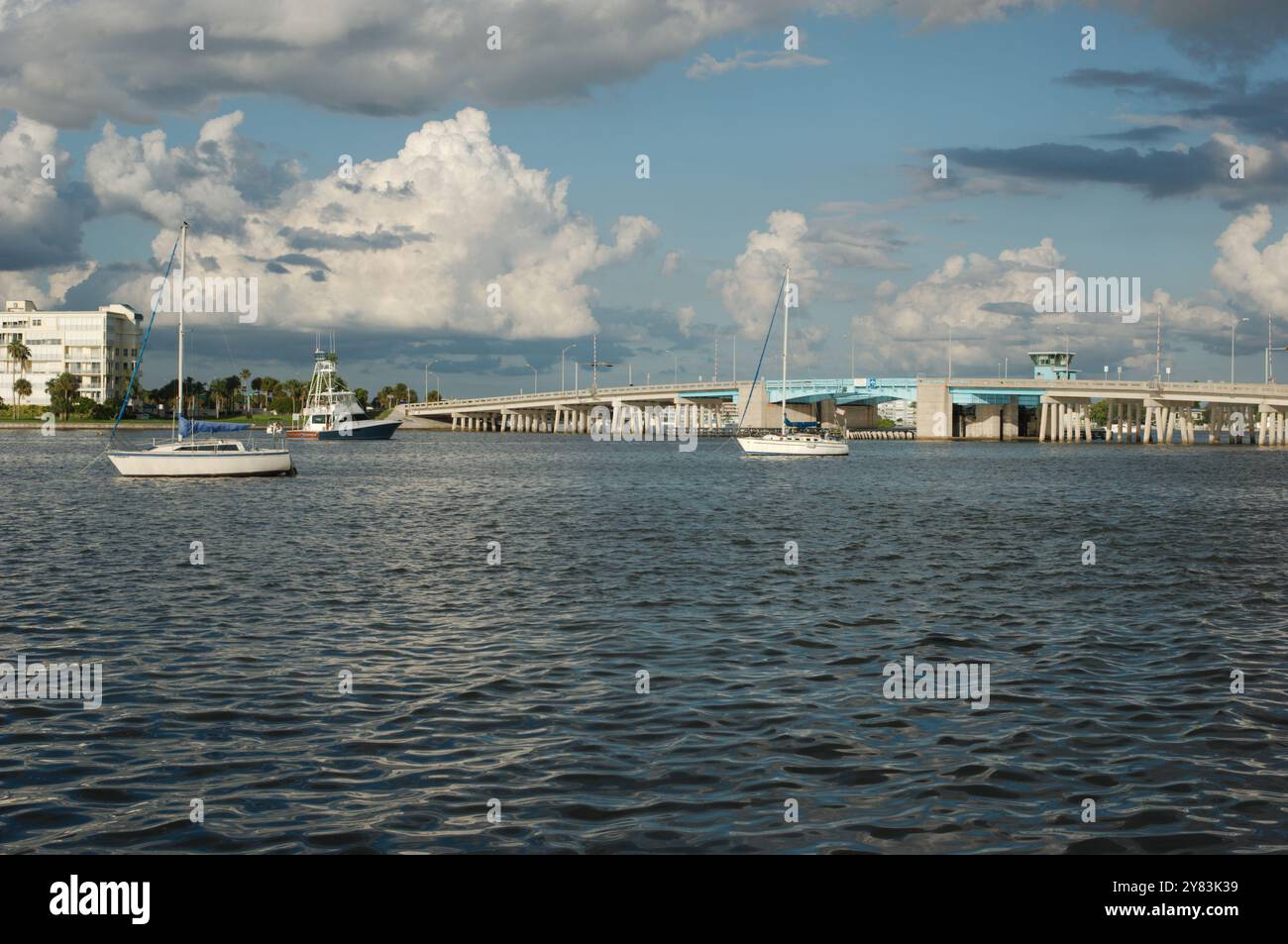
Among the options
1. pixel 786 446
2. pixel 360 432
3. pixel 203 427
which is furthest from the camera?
pixel 360 432

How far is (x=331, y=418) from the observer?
582 feet

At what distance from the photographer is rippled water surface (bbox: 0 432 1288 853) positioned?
1121cm

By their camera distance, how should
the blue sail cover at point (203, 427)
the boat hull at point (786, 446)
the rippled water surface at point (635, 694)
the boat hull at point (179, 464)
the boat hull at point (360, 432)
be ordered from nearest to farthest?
the rippled water surface at point (635, 694) < the boat hull at point (179, 464) < the blue sail cover at point (203, 427) < the boat hull at point (786, 446) < the boat hull at point (360, 432)

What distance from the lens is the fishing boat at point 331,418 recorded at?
172750mm

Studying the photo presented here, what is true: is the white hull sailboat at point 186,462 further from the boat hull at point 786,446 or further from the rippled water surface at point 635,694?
the boat hull at point 786,446

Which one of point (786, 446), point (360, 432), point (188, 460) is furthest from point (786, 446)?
point (360, 432)

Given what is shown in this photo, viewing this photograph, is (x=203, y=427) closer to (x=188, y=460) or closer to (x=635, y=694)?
(x=188, y=460)

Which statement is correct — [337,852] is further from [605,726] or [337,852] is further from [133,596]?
[133,596]

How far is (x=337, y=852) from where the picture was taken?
1020cm

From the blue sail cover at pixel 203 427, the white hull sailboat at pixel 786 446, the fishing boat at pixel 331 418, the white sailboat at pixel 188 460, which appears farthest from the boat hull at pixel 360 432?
the white sailboat at pixel 188 460

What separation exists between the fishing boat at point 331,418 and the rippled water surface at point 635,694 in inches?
5249

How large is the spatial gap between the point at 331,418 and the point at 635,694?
16839cm

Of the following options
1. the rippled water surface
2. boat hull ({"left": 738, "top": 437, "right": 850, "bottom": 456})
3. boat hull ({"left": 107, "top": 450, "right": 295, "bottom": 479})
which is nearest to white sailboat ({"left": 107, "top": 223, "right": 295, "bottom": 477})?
boat hull ({"left": 107, "top": 450, "right": 295, "bottom": 479})

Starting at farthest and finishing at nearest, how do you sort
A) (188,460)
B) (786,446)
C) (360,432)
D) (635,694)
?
(360,432) → (786,446) → (188,460) → (635,694)
